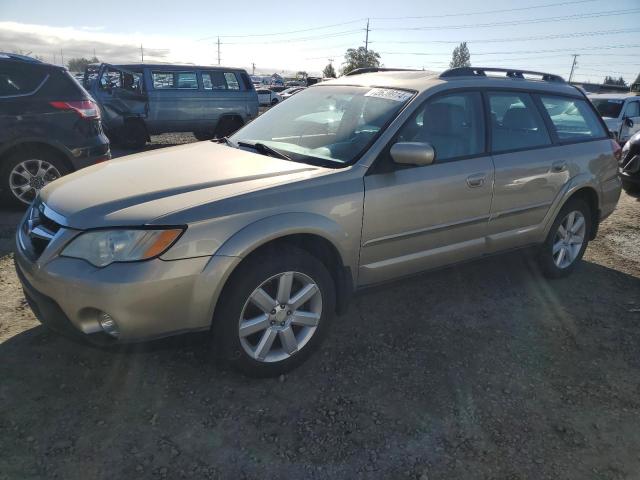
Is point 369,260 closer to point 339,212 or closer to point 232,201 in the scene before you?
point 339,212

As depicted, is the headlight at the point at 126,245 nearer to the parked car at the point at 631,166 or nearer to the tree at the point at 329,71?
the parked car at the point at 631,166

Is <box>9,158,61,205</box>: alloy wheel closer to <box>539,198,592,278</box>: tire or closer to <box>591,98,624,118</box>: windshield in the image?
<box>539,198,592,278</box>: tire

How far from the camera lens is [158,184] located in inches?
104

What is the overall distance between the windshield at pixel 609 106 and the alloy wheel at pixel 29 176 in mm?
12265

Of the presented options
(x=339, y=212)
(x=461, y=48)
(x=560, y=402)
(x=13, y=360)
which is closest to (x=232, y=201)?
(x=339, y=212)

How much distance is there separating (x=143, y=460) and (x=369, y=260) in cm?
164

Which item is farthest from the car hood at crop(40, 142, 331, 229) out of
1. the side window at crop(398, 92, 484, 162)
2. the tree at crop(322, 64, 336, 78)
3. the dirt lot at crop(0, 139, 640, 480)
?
the tree at crop(322, 64, 336, 78)

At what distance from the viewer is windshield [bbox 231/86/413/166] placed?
309 centimetres

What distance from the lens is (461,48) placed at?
101 m

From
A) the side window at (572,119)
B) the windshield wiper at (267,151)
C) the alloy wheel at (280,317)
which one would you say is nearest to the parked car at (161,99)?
the windshield wiper at (267,151)

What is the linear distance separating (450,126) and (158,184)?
Result: 79.4 inches

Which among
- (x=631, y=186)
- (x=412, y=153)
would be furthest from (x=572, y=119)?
(x=631, y=186)

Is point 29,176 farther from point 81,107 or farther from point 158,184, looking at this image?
point 158,184

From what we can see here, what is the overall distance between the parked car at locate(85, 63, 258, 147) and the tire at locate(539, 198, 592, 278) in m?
9.05
